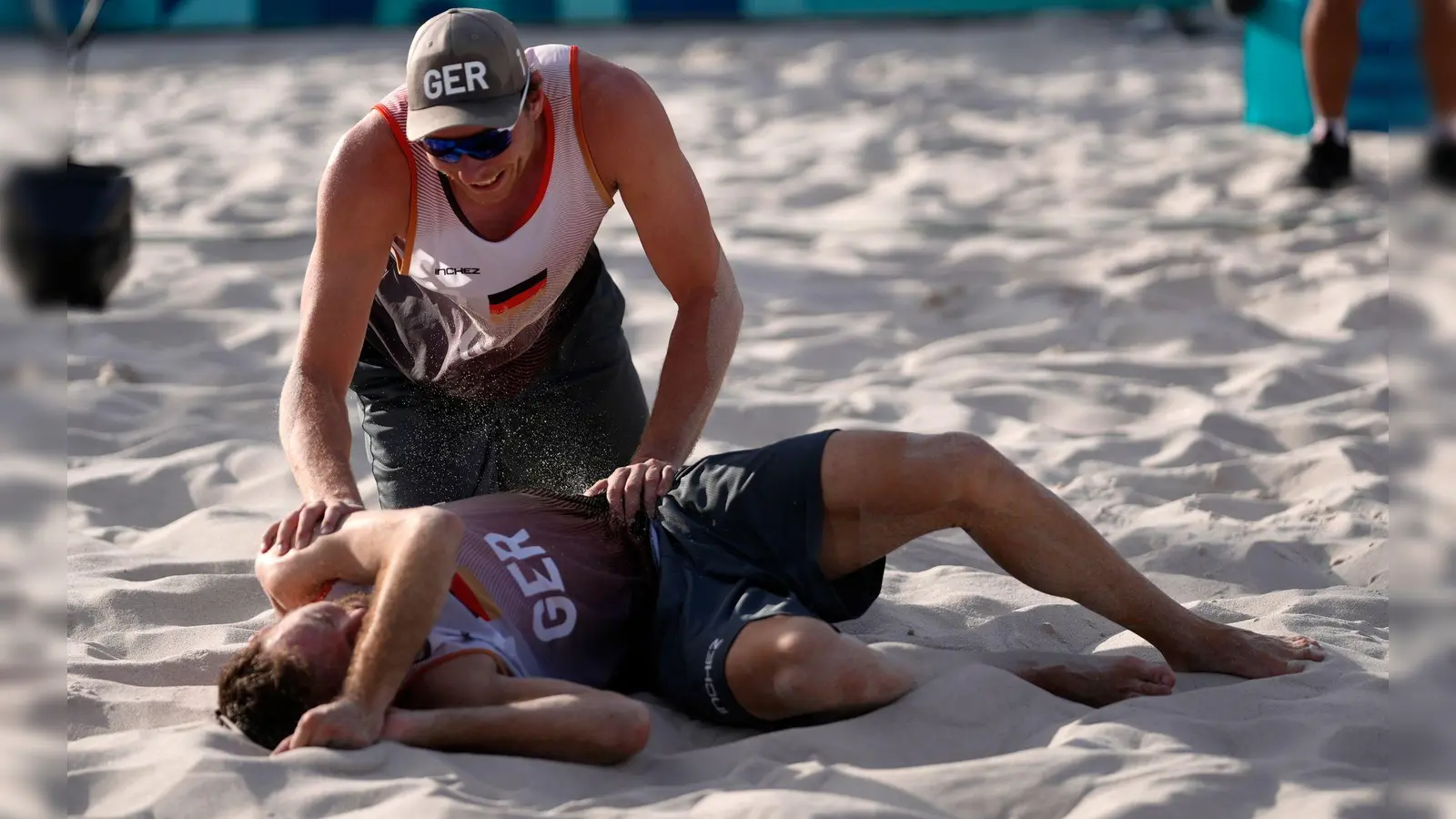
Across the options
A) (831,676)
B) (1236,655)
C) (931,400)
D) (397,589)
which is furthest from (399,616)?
(931,400)

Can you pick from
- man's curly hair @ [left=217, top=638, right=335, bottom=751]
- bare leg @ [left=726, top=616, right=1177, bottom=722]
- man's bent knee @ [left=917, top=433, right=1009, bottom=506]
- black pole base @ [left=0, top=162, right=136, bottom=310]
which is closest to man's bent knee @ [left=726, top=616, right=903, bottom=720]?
bare leg @ [left=726, top=616, right=1177, bottom=722]

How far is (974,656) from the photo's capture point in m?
2.38

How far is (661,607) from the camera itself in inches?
93.6

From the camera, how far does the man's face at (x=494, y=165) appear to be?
2406 millimetres

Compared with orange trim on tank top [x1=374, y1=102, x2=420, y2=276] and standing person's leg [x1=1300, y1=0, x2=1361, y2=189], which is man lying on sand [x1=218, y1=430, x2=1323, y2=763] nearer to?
orange trim on tank top [x1=374, y1=102, x2=420, y2=276]

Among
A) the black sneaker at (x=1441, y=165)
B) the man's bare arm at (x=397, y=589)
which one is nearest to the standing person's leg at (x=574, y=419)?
the man's bare arm at (x=397, y=589)

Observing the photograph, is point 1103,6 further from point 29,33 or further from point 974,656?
point 29,33

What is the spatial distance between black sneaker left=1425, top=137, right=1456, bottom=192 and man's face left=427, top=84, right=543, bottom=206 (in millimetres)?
1426

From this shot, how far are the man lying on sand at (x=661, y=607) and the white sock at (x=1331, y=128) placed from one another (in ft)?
10.6

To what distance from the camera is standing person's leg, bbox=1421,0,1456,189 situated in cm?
127

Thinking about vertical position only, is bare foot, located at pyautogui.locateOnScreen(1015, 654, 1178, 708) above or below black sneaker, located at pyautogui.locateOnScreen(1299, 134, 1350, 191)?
below

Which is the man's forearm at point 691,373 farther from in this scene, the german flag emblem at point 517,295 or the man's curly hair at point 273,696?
the man's curly hair at point 273,696

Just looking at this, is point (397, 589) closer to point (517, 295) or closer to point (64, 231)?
point (64, 231)

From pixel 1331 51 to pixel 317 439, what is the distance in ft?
12.9
